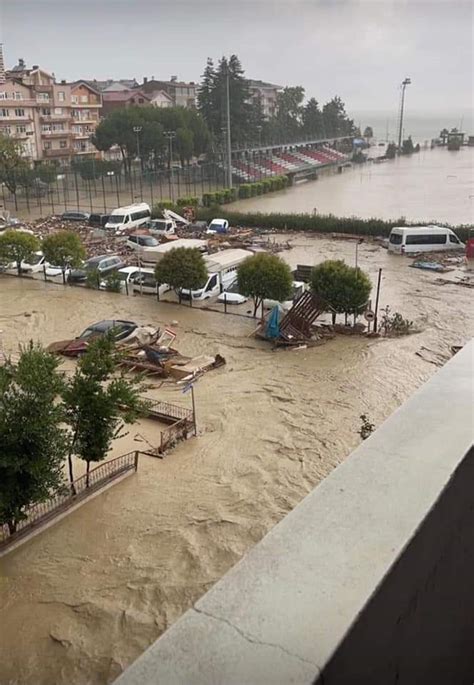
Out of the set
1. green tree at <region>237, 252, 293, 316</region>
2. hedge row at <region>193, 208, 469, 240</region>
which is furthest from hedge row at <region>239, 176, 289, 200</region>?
green tree at <region>237, 252, 293, 316</region>

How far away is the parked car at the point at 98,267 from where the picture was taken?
6250 mm

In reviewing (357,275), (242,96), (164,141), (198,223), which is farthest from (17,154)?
(357,275)

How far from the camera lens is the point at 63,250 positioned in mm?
6094

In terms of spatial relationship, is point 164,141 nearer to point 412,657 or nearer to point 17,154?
point 17,154

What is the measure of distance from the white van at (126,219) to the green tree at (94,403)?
257 inches

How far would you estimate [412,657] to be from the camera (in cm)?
55

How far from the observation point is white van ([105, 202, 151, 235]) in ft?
28.6

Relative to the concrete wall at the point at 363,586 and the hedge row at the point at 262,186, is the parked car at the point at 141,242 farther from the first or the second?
the concrete wall at the point at 363,586

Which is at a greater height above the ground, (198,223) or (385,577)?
(385,577)

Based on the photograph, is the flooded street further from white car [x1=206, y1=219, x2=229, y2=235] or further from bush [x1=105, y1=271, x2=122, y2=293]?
bush [x1=105, y1=271, x2=122, y2=293]

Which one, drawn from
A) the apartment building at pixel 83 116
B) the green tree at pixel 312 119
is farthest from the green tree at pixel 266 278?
the green tree at pixel 312 119

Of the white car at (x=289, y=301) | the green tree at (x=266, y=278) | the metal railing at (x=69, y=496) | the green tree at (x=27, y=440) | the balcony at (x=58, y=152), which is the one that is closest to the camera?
the green tree at (x=27, y=440)

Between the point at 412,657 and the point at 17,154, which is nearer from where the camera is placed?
the point at 412,657

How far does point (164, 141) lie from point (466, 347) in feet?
47.2
